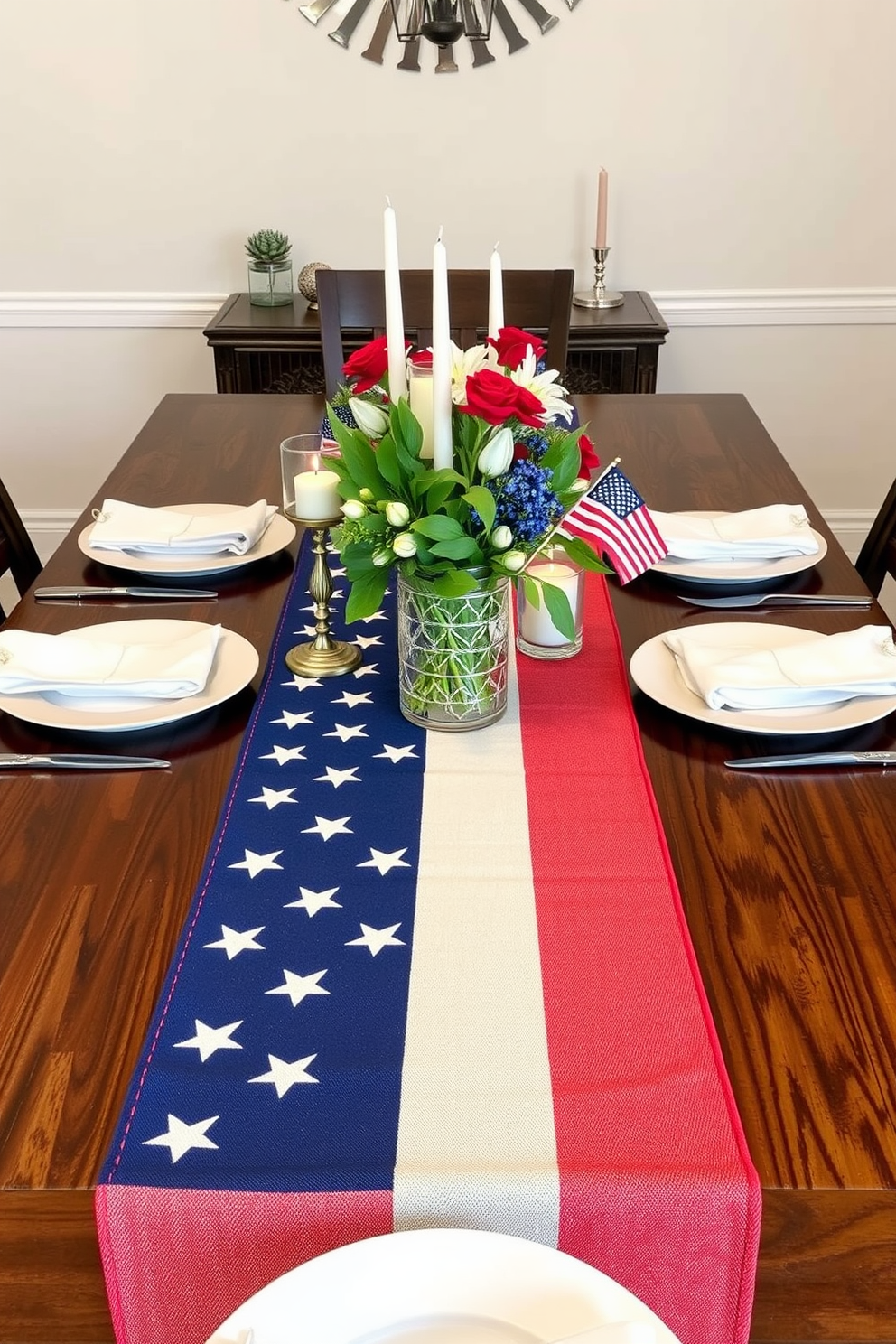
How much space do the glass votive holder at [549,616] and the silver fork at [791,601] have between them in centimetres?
17

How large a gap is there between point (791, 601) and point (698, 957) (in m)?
0.66

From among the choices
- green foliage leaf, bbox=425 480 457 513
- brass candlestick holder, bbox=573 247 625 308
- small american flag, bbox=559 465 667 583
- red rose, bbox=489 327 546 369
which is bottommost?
brass candlestick holder, bbox=573 247 625 308

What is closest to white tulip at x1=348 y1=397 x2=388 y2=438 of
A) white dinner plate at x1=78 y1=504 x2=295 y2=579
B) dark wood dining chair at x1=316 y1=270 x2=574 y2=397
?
white dinner plate at x1=78 y1=504 x2=295 y2=579

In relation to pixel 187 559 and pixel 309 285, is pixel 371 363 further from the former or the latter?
pixel 309 285

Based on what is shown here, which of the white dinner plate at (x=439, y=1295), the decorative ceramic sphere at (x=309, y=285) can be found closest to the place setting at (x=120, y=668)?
the white dinner plate at (x=439, y=1295)

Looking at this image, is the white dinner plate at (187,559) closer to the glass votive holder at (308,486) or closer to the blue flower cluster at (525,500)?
the glass votive holder at (308,486)

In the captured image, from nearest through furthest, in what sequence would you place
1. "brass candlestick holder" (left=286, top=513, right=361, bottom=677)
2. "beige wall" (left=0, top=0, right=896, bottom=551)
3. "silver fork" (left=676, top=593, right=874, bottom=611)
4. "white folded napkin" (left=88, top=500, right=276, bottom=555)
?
"brass candlestick holder" (left=286, top=513, right=361, bottom=677), "silver fork" (left=676, top=593, right=874, bottom=611), "white folded napkin" (left=88, top=500, right=276, bottom=555), "beige wall" (left=0, top=0, right=896, bottom=551)

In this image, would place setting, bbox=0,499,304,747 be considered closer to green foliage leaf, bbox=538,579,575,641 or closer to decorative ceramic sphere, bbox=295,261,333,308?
green foliage leaf, bbox=538,579,575,641

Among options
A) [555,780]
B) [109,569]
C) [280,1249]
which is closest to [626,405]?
[109,569]

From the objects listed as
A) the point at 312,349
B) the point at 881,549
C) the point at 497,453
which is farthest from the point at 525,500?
the point at 312,349

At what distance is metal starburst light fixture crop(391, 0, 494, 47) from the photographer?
9.36ft

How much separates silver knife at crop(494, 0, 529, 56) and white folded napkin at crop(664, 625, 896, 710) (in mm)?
2232

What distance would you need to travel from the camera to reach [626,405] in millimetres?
2203

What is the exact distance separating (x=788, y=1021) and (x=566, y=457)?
0.52 meters
